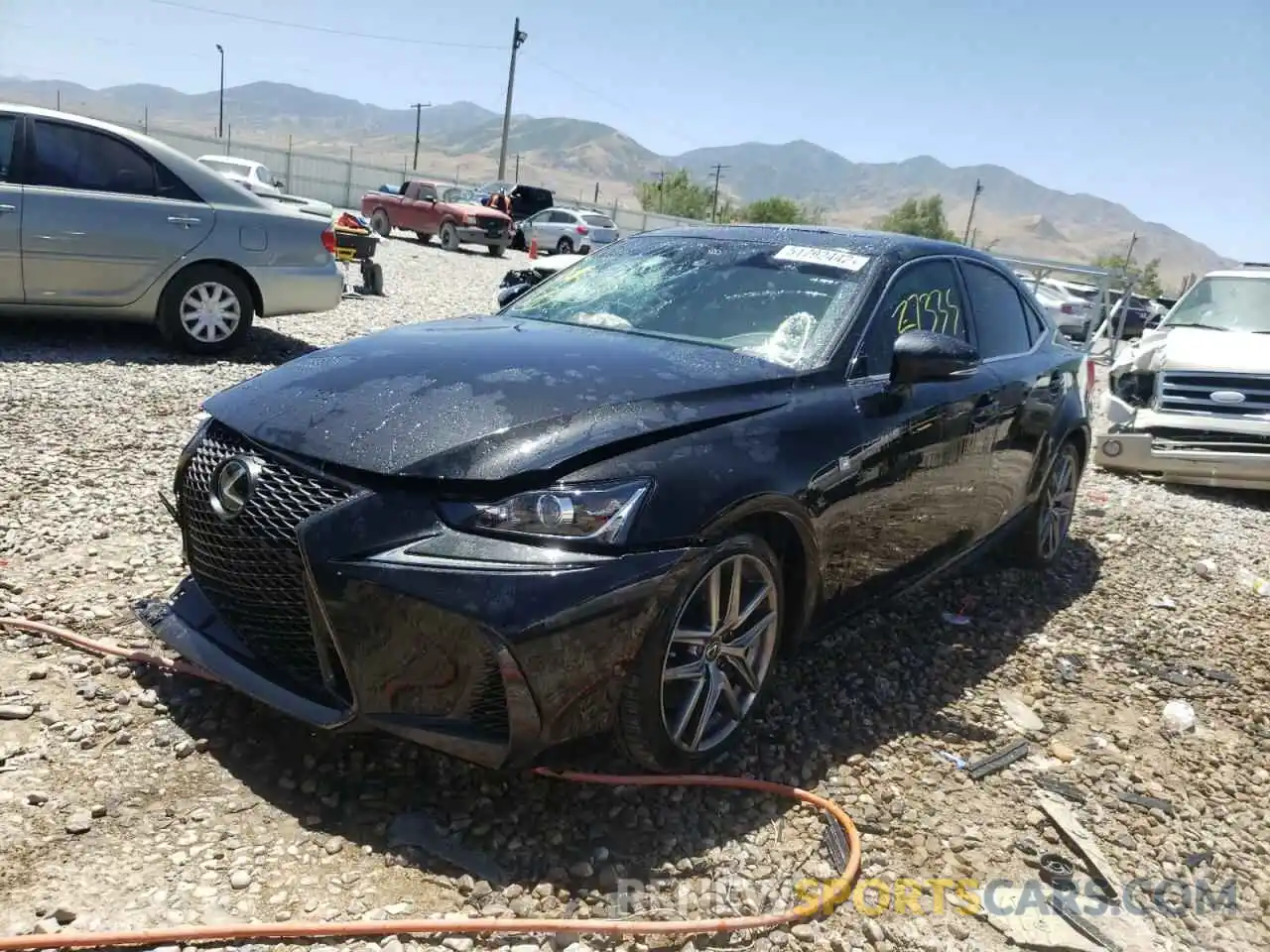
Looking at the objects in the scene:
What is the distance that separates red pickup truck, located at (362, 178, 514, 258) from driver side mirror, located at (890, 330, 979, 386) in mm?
23174

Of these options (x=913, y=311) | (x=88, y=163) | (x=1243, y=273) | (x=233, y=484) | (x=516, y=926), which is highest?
(x=1243, y=273)

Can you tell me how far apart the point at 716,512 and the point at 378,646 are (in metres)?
0.93

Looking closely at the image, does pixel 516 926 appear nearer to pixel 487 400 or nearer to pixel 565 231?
pixel 487 400

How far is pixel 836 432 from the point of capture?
3.16 metres

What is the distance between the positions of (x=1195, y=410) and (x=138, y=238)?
8.05 metres

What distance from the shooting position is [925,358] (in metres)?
3.38

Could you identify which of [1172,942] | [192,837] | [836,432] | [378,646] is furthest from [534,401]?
[1172,942]

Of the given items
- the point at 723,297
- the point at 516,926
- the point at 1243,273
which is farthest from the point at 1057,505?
the point at 1243,273

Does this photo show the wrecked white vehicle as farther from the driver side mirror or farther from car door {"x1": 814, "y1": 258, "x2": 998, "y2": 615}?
the driver side mirror

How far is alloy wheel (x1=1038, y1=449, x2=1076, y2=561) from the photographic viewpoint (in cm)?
516

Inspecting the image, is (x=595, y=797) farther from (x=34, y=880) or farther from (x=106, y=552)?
(x=106, y=552)

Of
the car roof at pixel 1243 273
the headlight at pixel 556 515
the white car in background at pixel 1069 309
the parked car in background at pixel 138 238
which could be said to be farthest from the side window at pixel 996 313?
the white car in background at pixel 1069 309

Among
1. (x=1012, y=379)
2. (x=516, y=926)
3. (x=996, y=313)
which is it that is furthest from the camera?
(x=996, y=313)

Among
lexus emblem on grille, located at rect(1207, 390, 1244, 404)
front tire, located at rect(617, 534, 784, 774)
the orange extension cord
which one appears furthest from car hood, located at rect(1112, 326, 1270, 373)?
the orange extension cord
